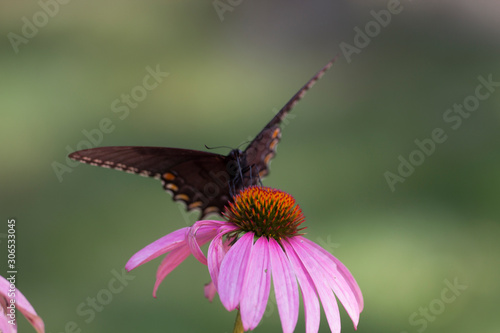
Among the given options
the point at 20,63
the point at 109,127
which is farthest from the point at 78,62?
the point at 109,127

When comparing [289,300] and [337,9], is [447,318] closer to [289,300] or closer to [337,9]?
[289,300]

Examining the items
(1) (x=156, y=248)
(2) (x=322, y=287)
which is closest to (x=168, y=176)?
(1) (x=156, y=248)

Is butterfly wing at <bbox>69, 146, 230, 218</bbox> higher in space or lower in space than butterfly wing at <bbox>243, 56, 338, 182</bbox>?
lower

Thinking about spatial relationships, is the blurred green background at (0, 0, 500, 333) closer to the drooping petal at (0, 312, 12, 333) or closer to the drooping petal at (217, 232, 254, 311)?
the drooping petal at (217, 232, 254, 311)

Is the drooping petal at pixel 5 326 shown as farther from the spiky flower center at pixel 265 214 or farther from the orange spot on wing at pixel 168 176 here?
the orange spot on wing at pixel 168 176

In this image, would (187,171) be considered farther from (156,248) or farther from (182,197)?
(156,248)

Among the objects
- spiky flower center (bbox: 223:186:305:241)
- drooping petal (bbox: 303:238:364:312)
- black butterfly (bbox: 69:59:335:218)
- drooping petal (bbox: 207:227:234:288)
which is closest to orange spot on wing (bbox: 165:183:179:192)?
black butterfly (bbox: 69:59:335:218)
